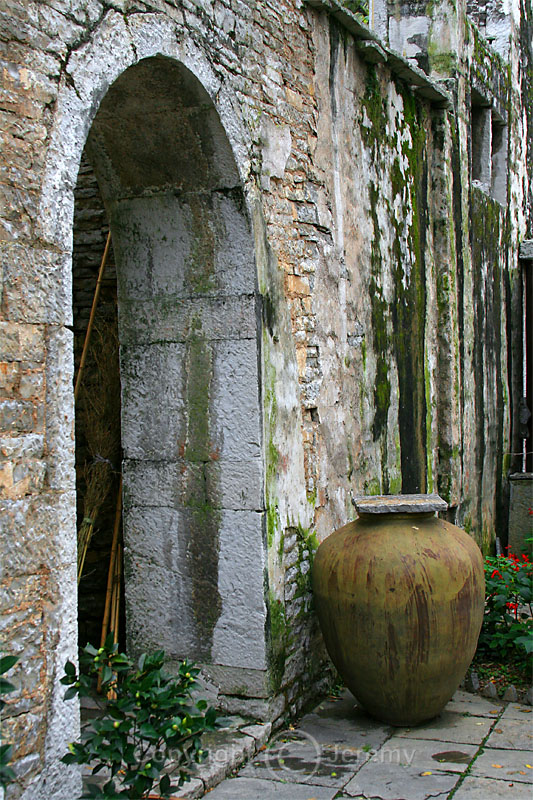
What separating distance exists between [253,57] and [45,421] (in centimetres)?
220

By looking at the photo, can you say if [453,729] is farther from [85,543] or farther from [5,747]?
[5,747]

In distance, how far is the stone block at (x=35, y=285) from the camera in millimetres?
2598

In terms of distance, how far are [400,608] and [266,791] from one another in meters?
0.95

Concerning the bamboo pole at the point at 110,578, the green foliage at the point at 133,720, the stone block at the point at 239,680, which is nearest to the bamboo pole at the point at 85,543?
the bamboo pole at the point at 110,578

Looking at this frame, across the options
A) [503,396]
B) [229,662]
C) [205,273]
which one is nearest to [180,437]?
[205,273]

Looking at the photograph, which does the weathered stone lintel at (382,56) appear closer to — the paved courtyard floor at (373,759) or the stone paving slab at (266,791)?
the paved courtyard floor at (373,759)

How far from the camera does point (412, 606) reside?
12.8 feet

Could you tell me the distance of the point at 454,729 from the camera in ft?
13.5

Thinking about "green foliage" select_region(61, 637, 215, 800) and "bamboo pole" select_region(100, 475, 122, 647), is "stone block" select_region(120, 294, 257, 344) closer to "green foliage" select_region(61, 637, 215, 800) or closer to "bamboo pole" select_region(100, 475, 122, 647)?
"bamboo pole" select_region(100, 475, 122, 647)

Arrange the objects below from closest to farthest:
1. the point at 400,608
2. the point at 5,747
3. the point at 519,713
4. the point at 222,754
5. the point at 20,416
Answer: the point at 5,747 → the point at 20,416 → the point at 222,754 → the point at 400,608 → the point at 519,713

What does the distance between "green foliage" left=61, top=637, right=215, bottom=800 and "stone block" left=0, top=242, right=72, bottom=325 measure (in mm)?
1023

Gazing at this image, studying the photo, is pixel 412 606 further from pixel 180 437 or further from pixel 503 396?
pixel 503 396

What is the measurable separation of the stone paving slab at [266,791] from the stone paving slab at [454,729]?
29.2 inches

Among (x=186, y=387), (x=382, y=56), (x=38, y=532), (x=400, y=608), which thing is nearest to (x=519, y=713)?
(x=400, y=608)
